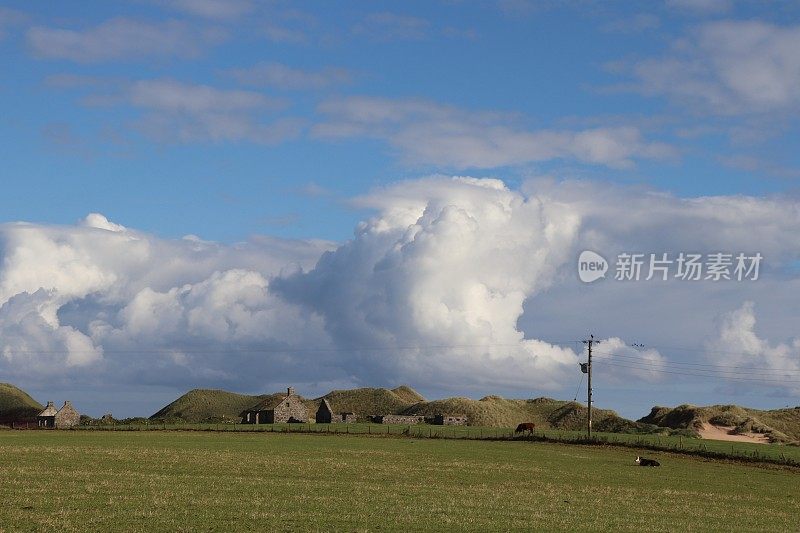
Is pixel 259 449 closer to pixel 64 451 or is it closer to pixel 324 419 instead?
pixel 64 451

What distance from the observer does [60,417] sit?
6097 inches

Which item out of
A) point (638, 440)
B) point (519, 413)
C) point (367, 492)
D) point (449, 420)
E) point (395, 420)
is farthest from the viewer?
point (519, 413)

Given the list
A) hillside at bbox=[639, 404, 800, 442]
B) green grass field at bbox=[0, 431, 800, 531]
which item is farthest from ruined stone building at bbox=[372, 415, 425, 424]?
green grass field at bbox=[0, 431, 800, 531]

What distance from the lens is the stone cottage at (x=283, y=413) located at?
15762cm

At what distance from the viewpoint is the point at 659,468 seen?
6938 centimetres

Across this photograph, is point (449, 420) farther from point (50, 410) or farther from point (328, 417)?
point (50, 410)

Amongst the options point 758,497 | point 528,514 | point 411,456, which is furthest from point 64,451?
point 758,497

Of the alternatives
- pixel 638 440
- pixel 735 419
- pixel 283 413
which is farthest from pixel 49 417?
pixel 735 419

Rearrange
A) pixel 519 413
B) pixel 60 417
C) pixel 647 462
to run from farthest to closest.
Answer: pixel 519 413 < pixel 60 417 < pixel 647 462

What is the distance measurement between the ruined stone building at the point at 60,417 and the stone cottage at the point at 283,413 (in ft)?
99.3

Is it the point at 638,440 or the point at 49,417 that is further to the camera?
the point at 49,417

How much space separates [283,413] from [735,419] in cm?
8562

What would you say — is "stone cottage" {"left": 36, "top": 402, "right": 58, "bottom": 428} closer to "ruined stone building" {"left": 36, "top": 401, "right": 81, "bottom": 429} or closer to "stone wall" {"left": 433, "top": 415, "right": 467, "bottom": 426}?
"ruined stone building" {"left": 36, "top": 401, "right": 81, "bottom": 429}

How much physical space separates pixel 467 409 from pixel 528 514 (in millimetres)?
149224
